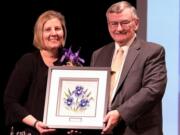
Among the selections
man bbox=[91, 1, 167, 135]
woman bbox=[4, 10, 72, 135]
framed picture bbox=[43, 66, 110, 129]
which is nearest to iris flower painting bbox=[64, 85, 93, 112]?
framed picture bbox=[43, 66, 110, 129]

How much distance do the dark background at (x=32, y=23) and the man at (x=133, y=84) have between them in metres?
1.46

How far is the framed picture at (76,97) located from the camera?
110 inches

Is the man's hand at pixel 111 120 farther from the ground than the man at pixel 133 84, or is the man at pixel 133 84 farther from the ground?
the man at pixel 133 84

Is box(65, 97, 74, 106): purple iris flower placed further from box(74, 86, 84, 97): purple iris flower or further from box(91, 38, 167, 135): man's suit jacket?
box(91, 38, 167, 135): man's suit jacket

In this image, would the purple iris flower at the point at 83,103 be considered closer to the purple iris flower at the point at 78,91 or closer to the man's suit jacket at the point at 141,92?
the purple iris flower at the point at 78,91

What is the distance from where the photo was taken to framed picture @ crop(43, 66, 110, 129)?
2.78m

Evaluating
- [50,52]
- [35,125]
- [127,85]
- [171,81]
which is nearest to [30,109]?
[35,125]

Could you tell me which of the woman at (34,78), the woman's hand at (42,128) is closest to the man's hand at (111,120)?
the woman's hand at (42,128)

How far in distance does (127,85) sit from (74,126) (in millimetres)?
365

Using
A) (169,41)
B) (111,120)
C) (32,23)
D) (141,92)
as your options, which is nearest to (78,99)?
(111,120)

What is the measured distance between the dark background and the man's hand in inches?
65.2

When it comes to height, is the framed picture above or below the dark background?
below

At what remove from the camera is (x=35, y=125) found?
296 centimetres

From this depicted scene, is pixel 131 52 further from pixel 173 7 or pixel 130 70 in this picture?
pixel 173 7
